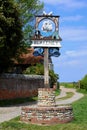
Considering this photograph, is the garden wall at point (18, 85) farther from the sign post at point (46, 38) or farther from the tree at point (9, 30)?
the sign post at point (46, 38)

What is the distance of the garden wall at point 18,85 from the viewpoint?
3847 centimetres

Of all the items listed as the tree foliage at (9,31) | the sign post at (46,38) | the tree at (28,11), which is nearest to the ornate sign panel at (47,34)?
the sign post at (46,38)

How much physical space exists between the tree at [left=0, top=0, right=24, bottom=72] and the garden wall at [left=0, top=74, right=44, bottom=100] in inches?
189

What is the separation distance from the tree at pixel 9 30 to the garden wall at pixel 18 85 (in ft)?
15.8

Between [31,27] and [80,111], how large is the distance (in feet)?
81.3

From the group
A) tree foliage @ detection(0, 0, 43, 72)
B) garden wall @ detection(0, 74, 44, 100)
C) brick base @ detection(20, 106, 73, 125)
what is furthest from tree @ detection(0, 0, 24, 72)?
brick base @ detection(20, 106, 73, 125)

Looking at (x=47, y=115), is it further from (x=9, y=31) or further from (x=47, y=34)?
(x=9, y=31)

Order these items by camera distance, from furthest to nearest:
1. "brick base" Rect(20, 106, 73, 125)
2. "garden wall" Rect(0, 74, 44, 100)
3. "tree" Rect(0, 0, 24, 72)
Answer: "garden wall" Rect(0, 74, 44, 100), "tree" Rect(0, 0, 24, 72), "brick base" Rect(20, 106, 73, 125)

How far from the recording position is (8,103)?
35906mm

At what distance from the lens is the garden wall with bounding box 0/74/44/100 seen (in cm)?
3847

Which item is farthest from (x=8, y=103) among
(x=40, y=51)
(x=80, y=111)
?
(x=40, y=51)

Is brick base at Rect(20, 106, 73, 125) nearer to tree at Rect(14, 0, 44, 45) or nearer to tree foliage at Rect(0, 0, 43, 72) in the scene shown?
tree foliage at Rect(0, 0, 43, 72)

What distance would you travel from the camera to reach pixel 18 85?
135 ft

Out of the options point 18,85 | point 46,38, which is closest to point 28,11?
point 18,85
